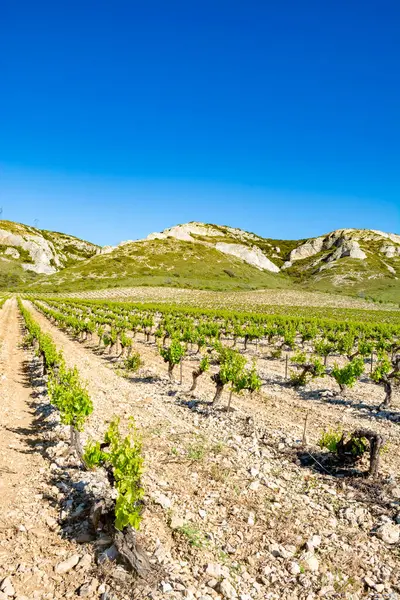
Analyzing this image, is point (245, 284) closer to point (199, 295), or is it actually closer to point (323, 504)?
point (199, 295)

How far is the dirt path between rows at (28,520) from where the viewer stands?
6.78 metres

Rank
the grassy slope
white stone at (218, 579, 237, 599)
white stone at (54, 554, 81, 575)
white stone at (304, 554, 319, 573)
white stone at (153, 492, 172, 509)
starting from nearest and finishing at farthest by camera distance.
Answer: white stone at (218, 579, 237, 599)
white stone at (54, 554, 81, 575)
white stone at (304, 554, 319, 573)
white stone at (153, 492, 172, 509)
the grassy slope

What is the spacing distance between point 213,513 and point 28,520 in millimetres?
4287

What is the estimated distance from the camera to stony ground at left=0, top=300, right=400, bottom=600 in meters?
6.87

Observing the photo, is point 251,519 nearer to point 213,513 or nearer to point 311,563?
point 213,513

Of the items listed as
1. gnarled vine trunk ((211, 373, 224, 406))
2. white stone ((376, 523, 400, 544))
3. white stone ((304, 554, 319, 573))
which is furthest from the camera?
gnarled vine trunk ((211, 373, 224, 406))

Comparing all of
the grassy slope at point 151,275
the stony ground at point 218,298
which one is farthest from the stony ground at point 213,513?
the grassy slope at point 151,275

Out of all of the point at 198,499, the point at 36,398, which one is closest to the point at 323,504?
the point at 198,499

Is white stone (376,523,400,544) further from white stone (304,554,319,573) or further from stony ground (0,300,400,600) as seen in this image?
white stone (304,554,319,573)

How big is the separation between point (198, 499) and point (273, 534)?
2.08 meters

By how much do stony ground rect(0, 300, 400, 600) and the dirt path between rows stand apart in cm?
3

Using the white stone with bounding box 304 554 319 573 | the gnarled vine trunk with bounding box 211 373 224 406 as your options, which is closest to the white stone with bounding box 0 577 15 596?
the white stone with bounding box 304 554 319 573

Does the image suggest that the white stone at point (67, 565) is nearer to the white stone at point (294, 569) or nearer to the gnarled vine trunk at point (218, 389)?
the white stone at point (294, 569)

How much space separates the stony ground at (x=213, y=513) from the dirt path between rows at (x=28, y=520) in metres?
0.03
